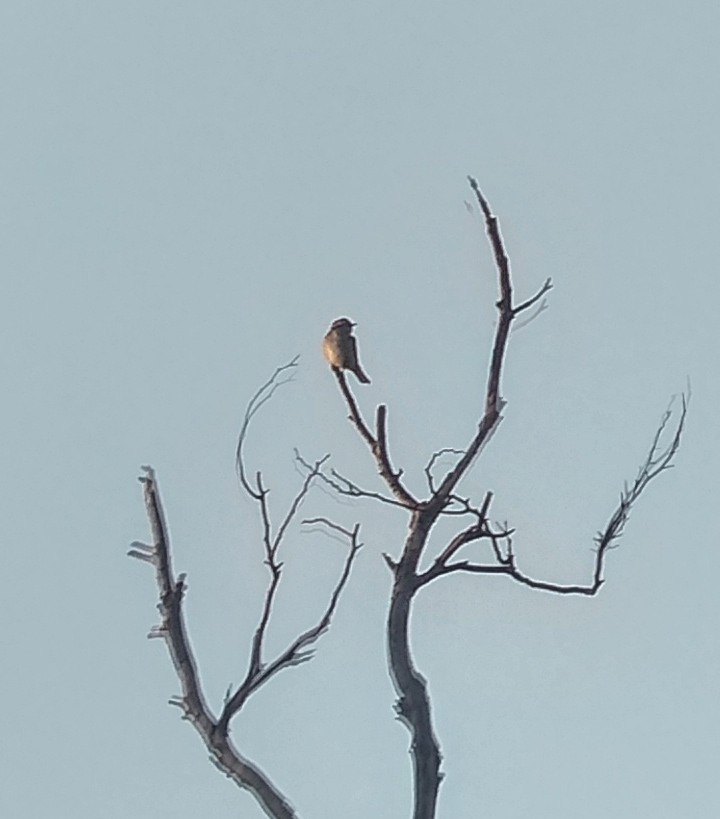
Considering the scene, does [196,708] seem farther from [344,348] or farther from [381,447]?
[344,348]

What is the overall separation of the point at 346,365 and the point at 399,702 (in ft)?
7.78

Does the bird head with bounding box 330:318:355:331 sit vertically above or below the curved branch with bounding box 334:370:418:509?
above

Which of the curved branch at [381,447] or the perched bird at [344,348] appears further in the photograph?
the perched bird at [344,348]

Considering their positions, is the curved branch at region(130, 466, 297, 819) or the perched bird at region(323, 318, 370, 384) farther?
the perched bird at region(323, 318, 370, 384)

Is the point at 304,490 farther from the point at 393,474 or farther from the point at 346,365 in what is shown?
the point at 346,365

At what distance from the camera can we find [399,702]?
13.4 ft

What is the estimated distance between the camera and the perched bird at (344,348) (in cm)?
619

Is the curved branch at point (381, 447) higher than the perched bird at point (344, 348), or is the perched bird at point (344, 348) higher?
the perched bird at point (344, 348)

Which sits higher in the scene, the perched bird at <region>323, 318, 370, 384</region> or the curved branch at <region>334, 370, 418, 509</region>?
the perched bird at <region>323, 318, 370, 384</region>

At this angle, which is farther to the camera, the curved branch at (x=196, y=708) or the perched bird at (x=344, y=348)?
the perched bird at (x=344, y=348)

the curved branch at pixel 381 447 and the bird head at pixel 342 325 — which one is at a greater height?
the bird head at pixel 342 325

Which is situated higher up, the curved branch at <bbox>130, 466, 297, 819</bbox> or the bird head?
the bird head

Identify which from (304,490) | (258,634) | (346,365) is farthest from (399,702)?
(346,365)

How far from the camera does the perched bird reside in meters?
6.19
